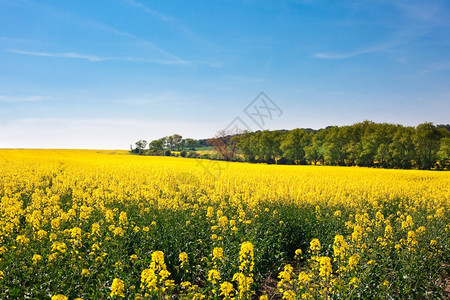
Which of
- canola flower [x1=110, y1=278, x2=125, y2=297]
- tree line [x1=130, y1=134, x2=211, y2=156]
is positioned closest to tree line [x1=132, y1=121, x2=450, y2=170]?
tree line [x1=130, y1=134, x2=211, y2=156]

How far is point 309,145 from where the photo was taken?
72.9 meters

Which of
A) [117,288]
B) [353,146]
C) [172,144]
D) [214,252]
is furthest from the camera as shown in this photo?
[172,144]

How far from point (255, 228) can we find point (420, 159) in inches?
2394

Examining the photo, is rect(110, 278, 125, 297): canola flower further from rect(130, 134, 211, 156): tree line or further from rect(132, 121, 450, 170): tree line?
rect(130, 134, 211, 156): tree line

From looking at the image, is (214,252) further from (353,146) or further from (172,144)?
(172,144)

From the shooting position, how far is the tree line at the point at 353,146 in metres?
56.9

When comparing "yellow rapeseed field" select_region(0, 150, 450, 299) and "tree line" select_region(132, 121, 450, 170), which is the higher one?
"tree line" select_region(132, 121, 450, 170)

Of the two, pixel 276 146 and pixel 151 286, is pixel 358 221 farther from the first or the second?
pixel 276 146

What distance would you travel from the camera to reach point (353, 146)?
63094 mm

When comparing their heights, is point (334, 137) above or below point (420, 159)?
above

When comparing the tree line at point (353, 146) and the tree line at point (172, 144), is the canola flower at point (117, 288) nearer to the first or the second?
the tree line at point (353, 146)

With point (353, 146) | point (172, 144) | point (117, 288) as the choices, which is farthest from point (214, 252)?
point (172, 144)

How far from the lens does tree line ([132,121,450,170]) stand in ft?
187

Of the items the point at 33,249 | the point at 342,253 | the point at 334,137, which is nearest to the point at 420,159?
the point at 334,137
